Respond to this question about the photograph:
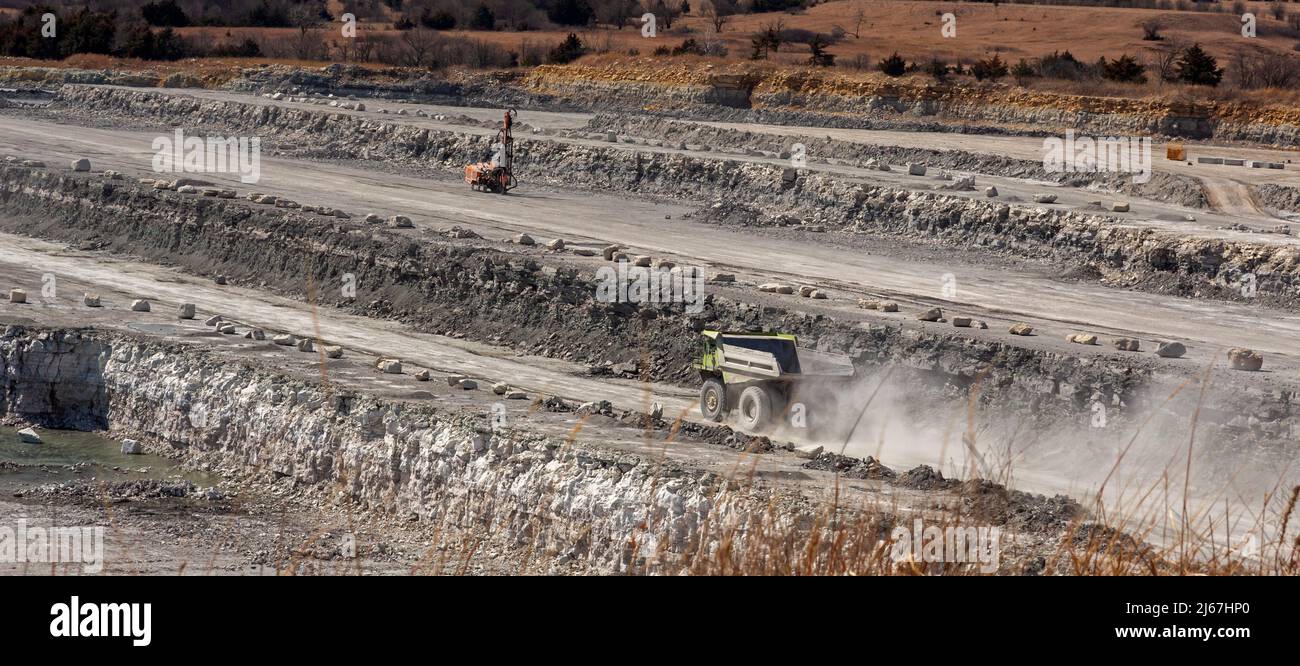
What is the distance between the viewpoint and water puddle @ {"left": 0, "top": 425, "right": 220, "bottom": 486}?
59.1ft

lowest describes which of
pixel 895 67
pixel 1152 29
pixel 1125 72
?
pixel 1125 72

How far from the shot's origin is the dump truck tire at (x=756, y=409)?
17.2 m

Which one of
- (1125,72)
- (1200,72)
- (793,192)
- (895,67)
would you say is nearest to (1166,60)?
(1125,72)

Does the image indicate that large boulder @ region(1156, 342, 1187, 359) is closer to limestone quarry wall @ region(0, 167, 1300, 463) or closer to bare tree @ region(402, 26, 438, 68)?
limestone quarry wall @ region(0, 167, 1300, 463)

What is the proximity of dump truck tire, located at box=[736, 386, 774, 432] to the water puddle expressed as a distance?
7367mm

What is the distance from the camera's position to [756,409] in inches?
682

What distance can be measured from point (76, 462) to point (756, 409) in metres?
9.74

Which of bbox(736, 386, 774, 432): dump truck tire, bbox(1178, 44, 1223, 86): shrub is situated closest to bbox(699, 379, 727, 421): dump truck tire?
bbox(736, 386, 774, 432): dump truck tire

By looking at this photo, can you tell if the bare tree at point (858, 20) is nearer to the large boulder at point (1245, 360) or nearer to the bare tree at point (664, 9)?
the bare tree at point (664, 9)

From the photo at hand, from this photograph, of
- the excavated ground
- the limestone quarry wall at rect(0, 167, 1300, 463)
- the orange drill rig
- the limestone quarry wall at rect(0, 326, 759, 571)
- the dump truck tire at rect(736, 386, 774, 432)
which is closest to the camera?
the limestone quarry wall at rect(0, 326, 759, 571)

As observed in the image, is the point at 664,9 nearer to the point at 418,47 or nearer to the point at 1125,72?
the point at 418,47

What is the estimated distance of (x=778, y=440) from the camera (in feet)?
55.9

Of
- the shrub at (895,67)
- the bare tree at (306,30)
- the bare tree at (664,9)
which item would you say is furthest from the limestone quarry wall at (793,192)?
the bare tree at (664,9)
